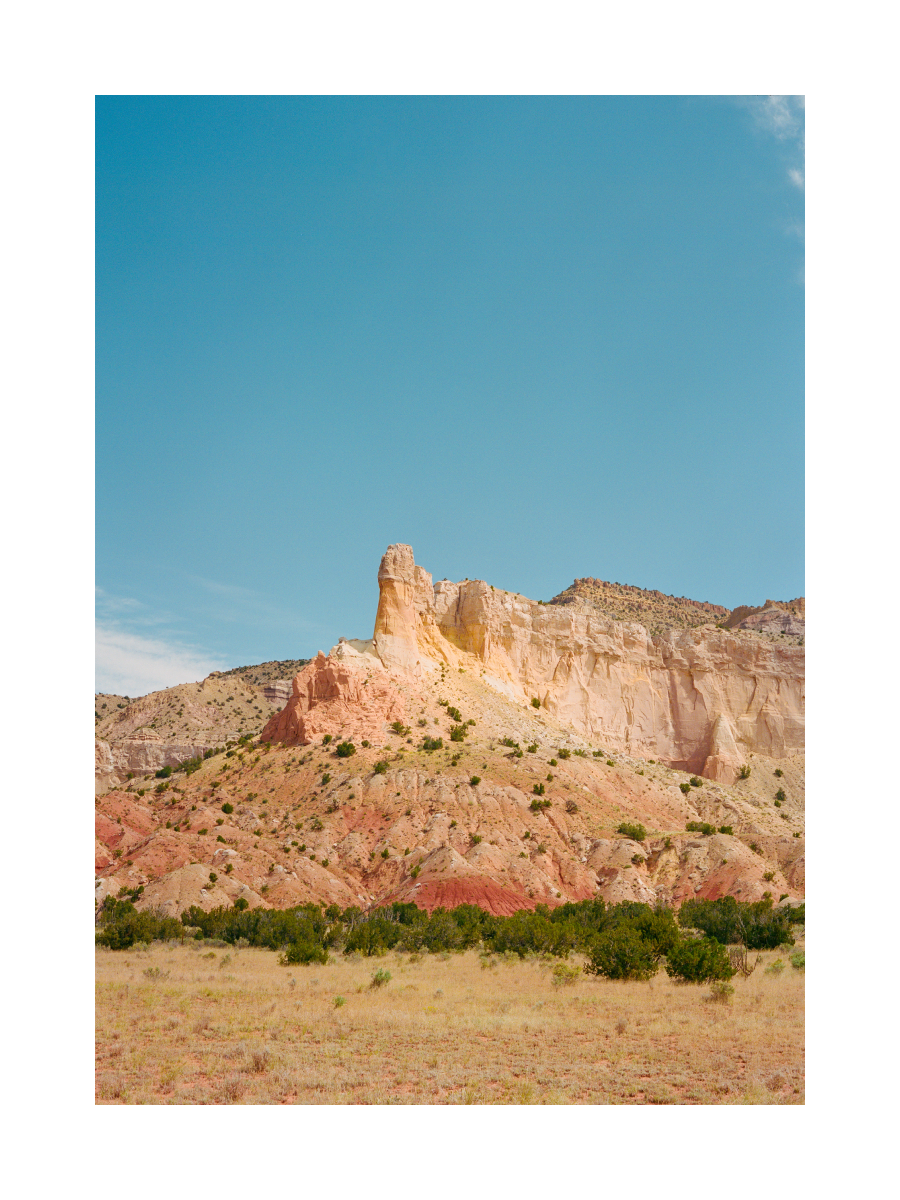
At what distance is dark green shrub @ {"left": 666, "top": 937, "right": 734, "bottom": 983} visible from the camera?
66.4 feet

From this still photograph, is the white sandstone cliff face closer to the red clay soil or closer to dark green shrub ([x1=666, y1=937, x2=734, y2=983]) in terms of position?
the red clay soil

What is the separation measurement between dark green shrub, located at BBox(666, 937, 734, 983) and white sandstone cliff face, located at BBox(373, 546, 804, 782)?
51831mm

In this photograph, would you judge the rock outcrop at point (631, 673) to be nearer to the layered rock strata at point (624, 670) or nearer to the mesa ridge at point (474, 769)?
the layered rock strata at point (624, 670)

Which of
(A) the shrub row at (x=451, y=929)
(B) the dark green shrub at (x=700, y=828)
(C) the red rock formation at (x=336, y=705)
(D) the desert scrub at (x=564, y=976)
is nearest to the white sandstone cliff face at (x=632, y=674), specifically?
(C) the red rock formation at (x=336, y=705)

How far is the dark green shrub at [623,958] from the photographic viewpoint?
21594 mm

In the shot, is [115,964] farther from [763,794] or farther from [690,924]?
[763,794]

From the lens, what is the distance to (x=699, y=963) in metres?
20.4

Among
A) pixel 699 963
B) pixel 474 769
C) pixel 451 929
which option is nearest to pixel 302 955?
pixel 451 929

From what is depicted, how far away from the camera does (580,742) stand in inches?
2645

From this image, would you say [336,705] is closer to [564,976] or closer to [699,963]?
[564,976]

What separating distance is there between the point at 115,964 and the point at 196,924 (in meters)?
8.97

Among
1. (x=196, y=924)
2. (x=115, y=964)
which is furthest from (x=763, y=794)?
(x=115, y=964)

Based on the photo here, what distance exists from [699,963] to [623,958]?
2.13 m

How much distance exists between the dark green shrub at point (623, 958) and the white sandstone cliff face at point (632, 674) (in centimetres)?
4992
